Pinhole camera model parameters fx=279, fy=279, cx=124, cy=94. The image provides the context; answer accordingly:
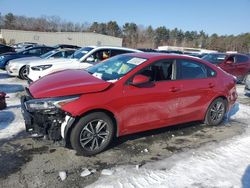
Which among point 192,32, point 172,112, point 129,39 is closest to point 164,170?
point 172,112

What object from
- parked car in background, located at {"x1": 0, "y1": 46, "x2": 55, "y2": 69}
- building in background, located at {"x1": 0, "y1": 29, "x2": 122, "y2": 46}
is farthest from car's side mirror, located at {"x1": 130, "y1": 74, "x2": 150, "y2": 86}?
building in background, located at {"x1": 0, "y1": 29, "x2": 122, "y2": 46}

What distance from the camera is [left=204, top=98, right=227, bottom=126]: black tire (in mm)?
6208

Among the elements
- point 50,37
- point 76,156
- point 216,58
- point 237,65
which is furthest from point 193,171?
point 50,37

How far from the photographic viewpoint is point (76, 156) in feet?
Result: 14.5

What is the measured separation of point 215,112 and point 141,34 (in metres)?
104

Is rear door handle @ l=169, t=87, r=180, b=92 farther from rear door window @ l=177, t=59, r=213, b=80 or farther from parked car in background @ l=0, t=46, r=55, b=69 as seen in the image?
parked car in background @ l=0, t=46, r=55, b=69

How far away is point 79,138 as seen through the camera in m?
4.32

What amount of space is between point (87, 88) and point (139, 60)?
129 centimetres

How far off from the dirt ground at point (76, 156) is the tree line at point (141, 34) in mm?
83022

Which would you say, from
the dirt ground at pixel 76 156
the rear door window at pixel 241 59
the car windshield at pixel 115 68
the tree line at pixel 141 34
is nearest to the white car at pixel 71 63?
the car windshield at pixel 115 68

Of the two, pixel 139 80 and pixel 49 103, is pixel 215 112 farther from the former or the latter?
pixel 49 103

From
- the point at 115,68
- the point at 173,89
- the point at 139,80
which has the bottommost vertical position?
the point at 173,89

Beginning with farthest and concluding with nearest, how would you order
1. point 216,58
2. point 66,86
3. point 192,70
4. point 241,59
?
point 216,58 → point 241,59 → point 192,70 → point 66,86

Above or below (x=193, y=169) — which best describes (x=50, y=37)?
above
